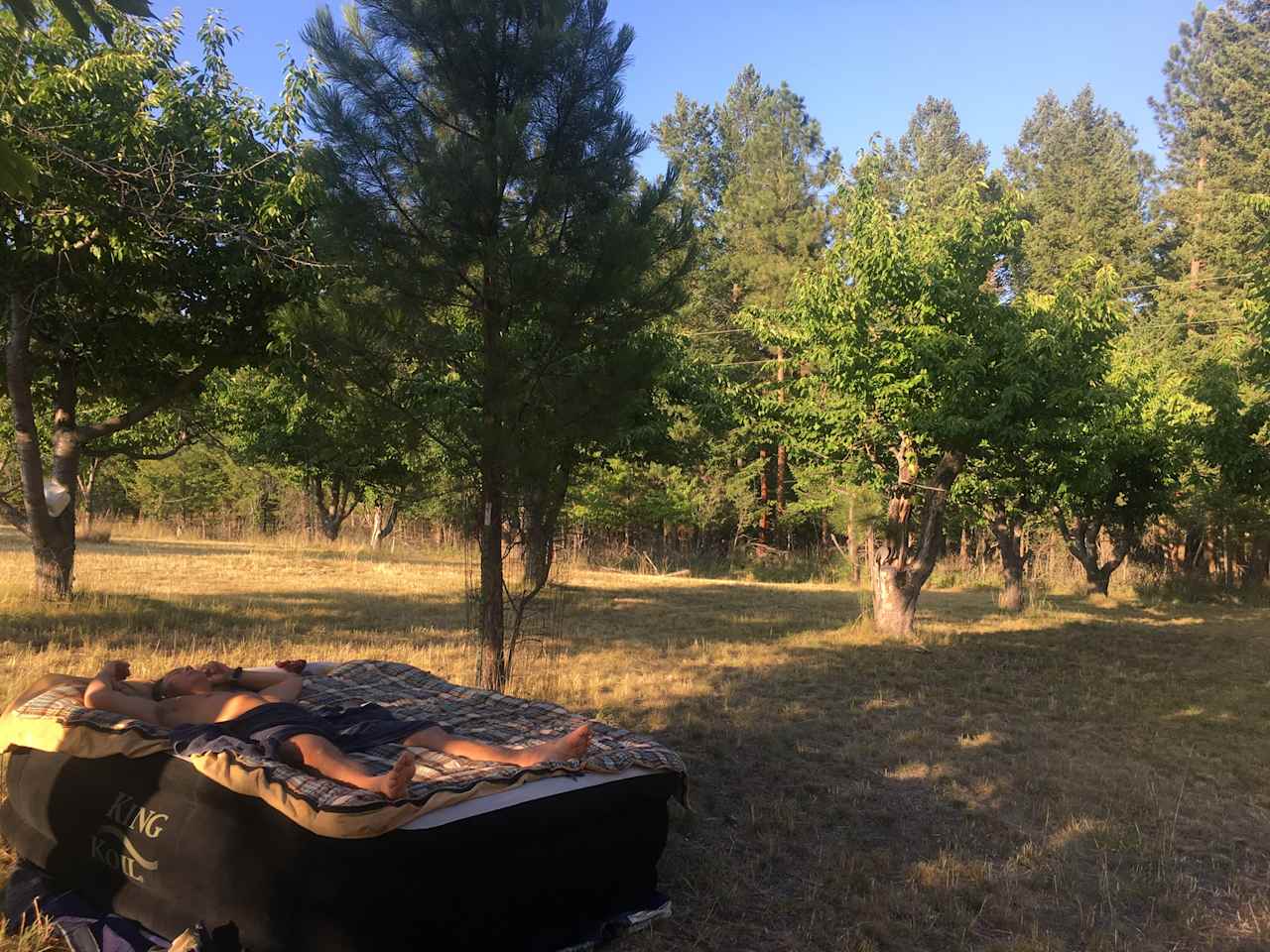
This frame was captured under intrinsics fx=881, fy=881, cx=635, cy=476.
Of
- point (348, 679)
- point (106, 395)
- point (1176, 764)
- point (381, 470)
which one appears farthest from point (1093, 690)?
point (106, 395)

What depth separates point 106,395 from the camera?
10.2 metres

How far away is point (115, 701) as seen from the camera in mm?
3766

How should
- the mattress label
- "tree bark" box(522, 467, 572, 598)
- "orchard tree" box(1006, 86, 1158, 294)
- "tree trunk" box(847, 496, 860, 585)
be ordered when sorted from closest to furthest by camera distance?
the mattress label < "tree bark" box(522, 467, 572, 598) < "tree trunk" box(847, 496, 860, 585) < "orchard tree" box(1006, 86, 1158, 294)

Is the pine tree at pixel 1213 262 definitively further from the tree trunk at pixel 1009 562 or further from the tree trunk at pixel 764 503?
the tree trunk at pixel 764 503

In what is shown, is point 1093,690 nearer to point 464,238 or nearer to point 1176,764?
point 1176,764

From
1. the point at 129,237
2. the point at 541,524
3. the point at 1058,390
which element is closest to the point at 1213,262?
the point at 1058,390

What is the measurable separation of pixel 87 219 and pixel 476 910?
6873 millimetres

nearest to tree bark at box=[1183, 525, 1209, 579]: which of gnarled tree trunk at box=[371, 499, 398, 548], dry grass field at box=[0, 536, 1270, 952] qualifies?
dry grass field at box=[0, 536, 1270, 952]

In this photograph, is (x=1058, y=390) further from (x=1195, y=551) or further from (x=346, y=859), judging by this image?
(x=1195, y=551)

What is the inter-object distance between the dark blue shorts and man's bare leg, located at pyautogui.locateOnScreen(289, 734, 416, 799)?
9 cm

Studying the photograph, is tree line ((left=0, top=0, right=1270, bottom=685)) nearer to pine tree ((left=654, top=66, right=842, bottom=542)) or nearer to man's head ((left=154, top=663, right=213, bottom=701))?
man's head ((left=154, top=663, right=213, bottom=701))

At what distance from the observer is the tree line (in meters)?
5.75

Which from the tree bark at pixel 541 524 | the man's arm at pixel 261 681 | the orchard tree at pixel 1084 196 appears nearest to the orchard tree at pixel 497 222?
the tree bark at pixel 541 524

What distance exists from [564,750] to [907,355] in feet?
25.4
